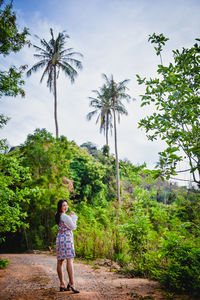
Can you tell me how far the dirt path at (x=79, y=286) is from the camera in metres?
2.77

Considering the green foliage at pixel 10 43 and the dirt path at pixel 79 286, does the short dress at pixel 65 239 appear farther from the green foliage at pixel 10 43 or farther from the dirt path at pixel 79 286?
the green foliage at pixel 10 43

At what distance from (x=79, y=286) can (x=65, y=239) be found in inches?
44.8

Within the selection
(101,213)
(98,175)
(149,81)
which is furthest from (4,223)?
(98,175)

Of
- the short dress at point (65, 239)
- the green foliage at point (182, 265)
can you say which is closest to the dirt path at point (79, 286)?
the green foliage at point (182, 265)

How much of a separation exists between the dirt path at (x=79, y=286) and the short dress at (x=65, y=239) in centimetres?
54

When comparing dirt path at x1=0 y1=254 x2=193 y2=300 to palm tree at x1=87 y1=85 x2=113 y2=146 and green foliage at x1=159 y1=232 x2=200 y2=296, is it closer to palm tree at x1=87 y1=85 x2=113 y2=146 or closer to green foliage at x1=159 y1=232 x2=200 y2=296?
green foliage at x1=159 y1=232 x2=200 y2=296

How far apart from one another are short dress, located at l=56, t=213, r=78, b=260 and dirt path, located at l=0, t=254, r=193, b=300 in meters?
0.54

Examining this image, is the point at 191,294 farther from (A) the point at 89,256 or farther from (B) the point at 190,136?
(A) the point at 89,256

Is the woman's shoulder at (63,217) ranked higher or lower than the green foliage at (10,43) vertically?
lower

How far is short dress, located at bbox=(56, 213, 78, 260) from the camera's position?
2992 mm

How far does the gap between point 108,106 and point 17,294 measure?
18.0 meters

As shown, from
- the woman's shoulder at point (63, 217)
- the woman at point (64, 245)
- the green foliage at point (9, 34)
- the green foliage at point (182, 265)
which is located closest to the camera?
the green foliage at point (182, 265)

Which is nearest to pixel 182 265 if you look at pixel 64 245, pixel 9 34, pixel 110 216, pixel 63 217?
pixel 64 245

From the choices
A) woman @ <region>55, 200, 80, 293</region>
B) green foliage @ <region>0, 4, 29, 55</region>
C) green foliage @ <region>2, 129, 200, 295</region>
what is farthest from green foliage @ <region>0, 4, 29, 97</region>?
woman @ <region>55, 200, 80, 293</region>
